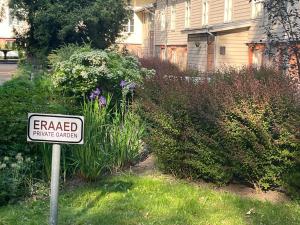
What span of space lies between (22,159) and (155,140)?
158 cm

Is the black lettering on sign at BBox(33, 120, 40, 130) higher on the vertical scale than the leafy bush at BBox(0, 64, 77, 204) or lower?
higher

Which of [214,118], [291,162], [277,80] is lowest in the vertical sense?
[291,162]

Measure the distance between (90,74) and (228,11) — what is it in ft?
56.3

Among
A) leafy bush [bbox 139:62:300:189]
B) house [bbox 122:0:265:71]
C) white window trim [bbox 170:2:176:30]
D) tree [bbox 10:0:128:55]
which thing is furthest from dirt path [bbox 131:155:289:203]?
white window trim [bbox 170:2:176:30]

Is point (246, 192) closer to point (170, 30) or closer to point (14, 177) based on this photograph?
point (14, 177)

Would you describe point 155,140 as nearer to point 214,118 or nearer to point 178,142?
point 178,142

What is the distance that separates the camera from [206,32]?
1070 inches

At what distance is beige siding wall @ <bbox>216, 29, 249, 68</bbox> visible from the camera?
75.4 feet

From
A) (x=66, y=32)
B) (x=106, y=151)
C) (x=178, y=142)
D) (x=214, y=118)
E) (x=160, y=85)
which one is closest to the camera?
(x=214, y=118)

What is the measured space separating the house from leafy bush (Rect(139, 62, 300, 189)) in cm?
721

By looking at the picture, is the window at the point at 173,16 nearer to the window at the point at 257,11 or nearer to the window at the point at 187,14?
the window at the point at 187,14

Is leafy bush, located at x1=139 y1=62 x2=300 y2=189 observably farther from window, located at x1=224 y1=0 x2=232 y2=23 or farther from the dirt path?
window, located at x1=224 y1=0 x2=232 y2=23

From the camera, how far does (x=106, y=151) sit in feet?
22.7

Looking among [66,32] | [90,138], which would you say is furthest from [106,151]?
[66,32]
